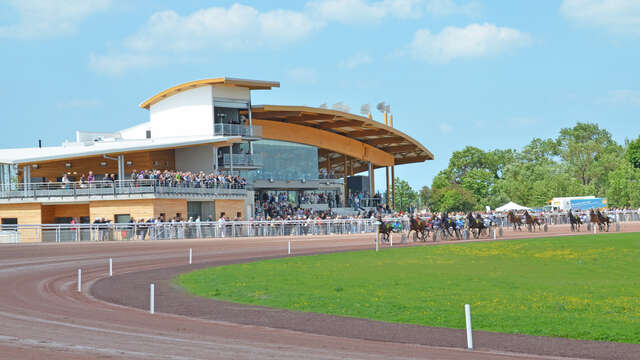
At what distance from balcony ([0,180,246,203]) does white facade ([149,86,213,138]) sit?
9714 millimetres

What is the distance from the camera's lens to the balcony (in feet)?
153

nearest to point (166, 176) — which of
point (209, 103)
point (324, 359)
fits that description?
point (209, 103)

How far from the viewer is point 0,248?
121 feet

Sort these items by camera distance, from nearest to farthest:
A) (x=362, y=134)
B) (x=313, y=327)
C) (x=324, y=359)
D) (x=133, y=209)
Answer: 1. (x=324, y=359)
2. (x=313, y=327)
3. (x=133, y=209)
4. (x=362, y=134)

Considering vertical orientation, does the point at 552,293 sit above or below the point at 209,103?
below

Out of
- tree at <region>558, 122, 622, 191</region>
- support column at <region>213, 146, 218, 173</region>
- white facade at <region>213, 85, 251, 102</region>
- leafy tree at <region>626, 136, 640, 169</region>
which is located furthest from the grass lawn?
tree at <region>558, 122, 622, 191</region>

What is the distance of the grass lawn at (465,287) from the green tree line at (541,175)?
64229 mm

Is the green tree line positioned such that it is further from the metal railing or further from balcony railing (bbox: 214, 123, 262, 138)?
the metal railing

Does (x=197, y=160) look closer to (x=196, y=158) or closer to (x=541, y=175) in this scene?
(x=196, y=158)

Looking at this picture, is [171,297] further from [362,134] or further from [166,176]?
[362,134]

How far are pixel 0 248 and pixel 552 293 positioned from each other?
100 feet

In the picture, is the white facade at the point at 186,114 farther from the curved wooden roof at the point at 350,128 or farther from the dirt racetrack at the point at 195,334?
the dirt racetrack at the point at 195,334

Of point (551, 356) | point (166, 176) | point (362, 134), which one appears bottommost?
point (551, 356)

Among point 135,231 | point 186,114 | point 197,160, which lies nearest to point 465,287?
point 135,231
